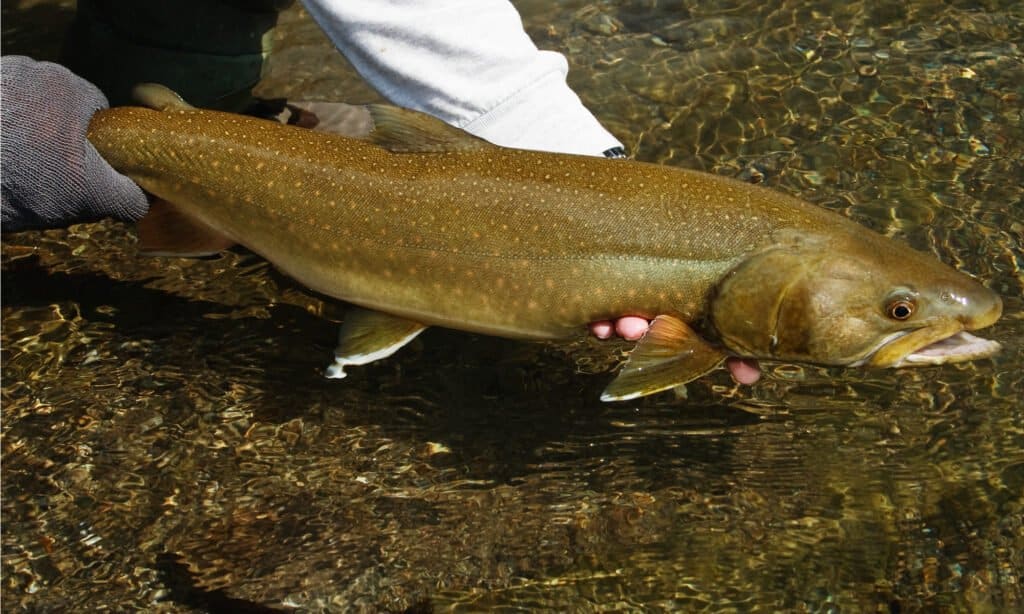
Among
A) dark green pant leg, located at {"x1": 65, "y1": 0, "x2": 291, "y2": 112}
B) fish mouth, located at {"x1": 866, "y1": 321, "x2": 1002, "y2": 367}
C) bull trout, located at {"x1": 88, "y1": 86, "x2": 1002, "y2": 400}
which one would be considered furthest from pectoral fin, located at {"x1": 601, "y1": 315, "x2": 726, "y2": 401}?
A: dark green pant leg, located at {"x1": 65, "y1": 0, "x2": 291, "y2": 112}

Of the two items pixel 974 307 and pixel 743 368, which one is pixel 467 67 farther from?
pixel 974 307

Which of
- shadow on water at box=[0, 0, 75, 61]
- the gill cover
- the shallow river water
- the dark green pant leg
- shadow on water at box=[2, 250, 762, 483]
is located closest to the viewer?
the gill cover

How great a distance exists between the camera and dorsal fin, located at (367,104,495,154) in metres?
Answer: 3.04

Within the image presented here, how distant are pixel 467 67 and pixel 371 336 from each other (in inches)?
36.6

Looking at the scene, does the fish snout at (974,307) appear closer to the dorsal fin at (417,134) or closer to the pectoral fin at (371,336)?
the dorsal fin at (417,134)

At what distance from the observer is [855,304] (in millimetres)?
2754

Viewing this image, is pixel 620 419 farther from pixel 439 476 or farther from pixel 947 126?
pixel 947 126

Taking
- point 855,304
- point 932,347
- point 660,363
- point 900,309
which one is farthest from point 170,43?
point 932,347

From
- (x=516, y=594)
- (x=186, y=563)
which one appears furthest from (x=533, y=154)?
(x=186, y=563)

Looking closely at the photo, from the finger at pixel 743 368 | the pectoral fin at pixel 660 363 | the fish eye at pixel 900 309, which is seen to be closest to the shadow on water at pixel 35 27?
the pectoral fin at pixel 660 363

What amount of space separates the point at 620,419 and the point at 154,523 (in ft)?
5.68

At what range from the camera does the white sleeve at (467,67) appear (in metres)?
3.10

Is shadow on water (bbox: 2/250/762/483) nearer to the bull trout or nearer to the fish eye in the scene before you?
the bull trout

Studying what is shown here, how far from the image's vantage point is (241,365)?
3.96 m
